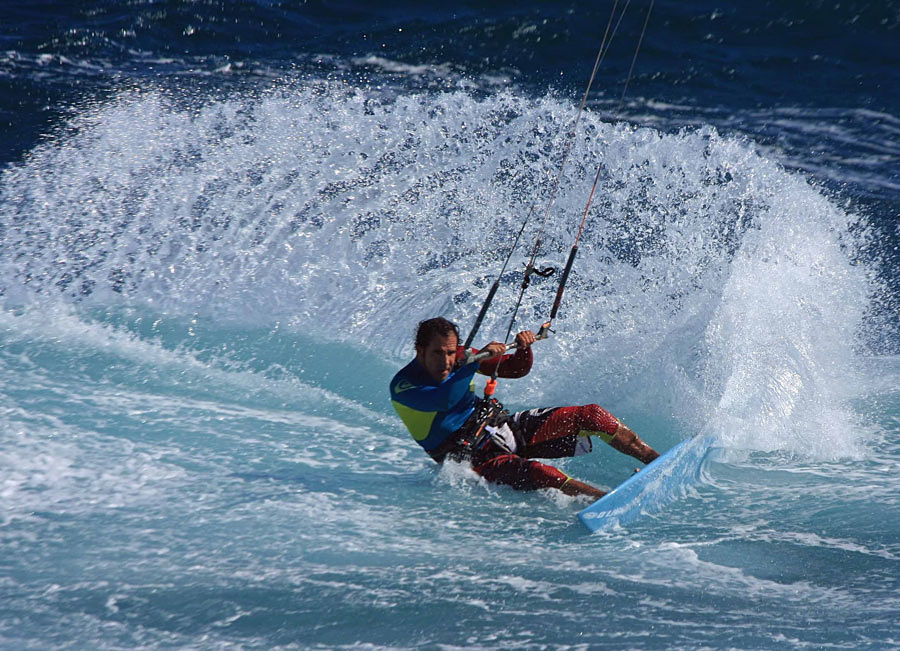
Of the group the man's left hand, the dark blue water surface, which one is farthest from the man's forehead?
the dark blue water surface

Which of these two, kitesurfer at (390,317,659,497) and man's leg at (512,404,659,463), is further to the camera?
man's leg at (512,404,659,463)

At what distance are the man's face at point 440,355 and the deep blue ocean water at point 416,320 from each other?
1.99 ft

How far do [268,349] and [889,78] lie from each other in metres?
8.93

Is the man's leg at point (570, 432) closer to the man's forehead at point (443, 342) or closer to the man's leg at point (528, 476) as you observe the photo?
the man's leg at point (528, 476)

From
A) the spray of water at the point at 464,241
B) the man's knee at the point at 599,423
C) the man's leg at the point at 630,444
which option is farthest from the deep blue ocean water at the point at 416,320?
the man's knee at the point at 599,423

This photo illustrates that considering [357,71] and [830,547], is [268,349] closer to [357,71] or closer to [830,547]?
[830,547]

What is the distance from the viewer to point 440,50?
36.0 ft

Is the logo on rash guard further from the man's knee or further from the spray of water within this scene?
the spray of water

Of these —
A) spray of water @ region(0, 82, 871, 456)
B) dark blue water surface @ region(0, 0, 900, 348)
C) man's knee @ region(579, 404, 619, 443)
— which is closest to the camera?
man's knee @ region(579, 404, 619, 443)

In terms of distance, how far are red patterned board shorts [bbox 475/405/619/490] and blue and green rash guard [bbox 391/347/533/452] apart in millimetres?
266

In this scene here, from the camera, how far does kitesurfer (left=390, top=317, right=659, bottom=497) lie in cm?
404

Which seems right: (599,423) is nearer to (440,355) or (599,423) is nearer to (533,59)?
(440,355)

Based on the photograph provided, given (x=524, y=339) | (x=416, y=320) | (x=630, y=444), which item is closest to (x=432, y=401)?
(x=524, y=339)

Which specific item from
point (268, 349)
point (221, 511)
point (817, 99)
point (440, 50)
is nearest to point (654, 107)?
point (817, 99)
